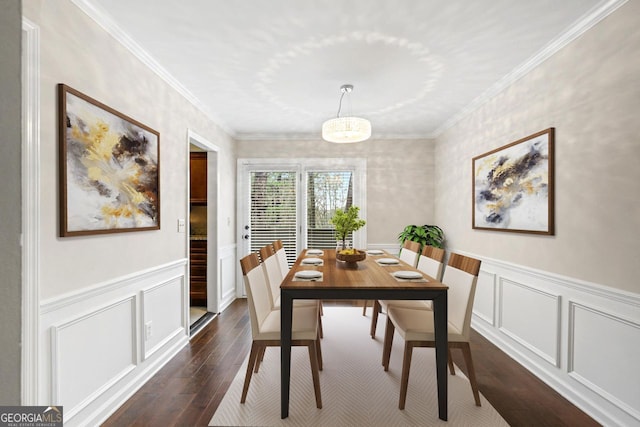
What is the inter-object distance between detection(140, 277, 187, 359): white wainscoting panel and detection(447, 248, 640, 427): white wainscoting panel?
3130mm

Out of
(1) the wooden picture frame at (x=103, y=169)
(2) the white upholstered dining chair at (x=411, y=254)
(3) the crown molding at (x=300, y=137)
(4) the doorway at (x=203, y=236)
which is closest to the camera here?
(1) the wooden picture frame at (x=103, y=169)

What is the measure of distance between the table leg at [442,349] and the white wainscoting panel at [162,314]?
2178 mm

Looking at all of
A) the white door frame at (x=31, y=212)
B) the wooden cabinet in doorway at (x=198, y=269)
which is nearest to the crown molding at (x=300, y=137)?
the wooden cabinet in doorway at (x=198, y=269)

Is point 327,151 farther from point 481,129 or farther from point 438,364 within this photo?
point 438,364

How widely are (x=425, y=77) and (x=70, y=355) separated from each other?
3.40m

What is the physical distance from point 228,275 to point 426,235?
2.94 metres

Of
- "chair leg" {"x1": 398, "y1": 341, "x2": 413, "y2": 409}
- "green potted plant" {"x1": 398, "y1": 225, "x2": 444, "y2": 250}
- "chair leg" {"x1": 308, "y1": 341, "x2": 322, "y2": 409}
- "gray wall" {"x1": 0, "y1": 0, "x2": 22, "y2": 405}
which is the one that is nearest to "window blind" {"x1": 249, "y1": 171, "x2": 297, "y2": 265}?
"green potted plant" {"x1": 398, "y1": 225, "x2": 444, "y2": 250}

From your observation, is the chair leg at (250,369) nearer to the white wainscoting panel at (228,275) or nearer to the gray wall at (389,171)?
the white wainscoting panel at (228,275)

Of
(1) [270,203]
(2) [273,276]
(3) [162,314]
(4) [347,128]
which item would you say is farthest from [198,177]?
(4) [347,128]

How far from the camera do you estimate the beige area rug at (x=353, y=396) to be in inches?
78.2

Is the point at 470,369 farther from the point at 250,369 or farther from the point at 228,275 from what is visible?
the point at 228,275

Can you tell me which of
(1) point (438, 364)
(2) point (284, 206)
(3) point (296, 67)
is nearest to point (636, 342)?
(1) point (438, 364)

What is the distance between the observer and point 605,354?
1.98 meters

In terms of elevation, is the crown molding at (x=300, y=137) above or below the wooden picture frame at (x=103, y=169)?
above
